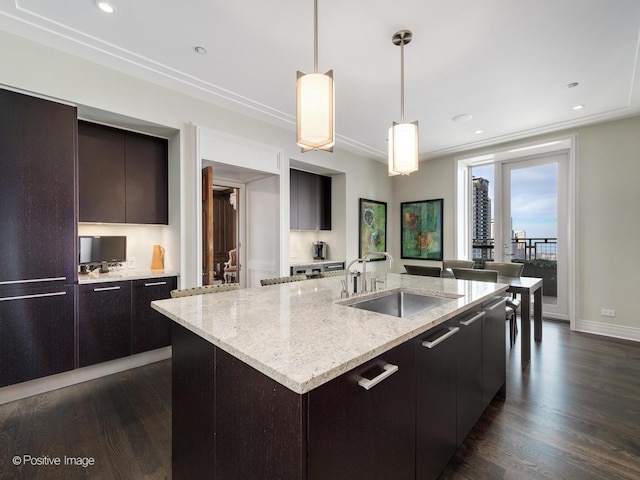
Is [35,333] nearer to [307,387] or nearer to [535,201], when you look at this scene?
[307,387]

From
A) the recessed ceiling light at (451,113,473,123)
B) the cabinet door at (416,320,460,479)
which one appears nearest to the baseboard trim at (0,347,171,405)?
the cabinet door at (416,320,460,479)


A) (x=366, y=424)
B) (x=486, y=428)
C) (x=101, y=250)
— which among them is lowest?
(x=486, y=428)

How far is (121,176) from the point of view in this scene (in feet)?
9.66

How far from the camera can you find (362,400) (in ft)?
3.15

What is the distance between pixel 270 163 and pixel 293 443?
3.45m

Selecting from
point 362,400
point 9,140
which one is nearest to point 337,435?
point 362,400

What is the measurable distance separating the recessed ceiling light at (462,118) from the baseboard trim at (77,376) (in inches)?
169

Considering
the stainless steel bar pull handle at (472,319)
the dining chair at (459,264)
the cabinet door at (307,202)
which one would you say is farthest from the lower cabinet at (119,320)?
the dining chair at (459,264)

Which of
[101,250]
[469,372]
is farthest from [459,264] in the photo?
[101,250]

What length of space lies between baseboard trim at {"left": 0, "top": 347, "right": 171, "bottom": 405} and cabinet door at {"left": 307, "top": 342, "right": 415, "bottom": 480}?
9.10ft

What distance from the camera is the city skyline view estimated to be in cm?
451

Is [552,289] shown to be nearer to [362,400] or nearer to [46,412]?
[362,400]

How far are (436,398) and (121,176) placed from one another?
326 cm

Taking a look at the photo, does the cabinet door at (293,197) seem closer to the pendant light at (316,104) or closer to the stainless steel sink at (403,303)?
the stainless steel sink at (403,303)
